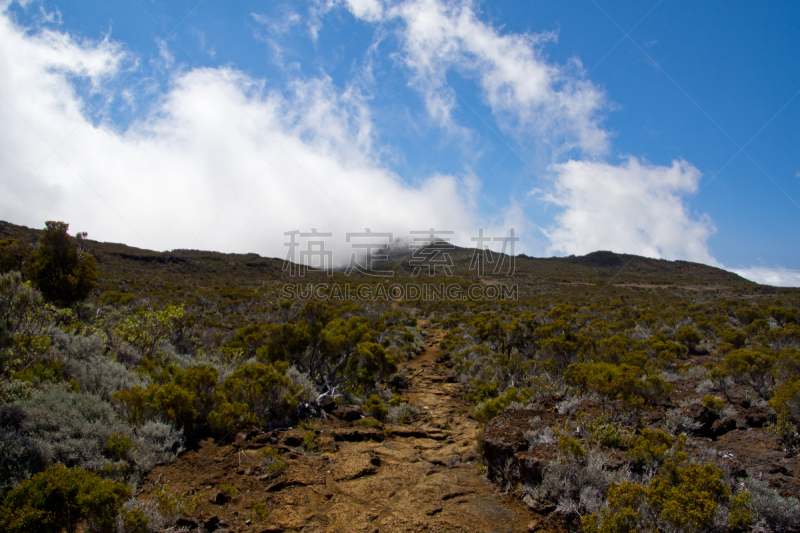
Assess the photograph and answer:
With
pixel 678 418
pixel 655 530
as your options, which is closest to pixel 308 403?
pixel 655 530

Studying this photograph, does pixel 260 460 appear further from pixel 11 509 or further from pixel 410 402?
pixel 410 402

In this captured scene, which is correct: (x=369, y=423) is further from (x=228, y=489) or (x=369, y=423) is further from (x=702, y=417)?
(x=702, y=417)

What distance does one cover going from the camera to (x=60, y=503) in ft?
9.86

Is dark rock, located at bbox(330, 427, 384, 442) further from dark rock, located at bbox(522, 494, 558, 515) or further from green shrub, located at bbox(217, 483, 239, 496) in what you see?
dark rock, located at bbox(522, 494, 558, 515)

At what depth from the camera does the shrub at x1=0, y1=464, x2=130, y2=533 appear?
A: 9.27ft

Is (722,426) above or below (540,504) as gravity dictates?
above

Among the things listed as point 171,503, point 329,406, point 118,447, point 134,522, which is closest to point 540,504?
point 171,503

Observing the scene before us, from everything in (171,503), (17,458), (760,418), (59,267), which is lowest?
(171,503)

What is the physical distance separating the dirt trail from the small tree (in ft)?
20.1

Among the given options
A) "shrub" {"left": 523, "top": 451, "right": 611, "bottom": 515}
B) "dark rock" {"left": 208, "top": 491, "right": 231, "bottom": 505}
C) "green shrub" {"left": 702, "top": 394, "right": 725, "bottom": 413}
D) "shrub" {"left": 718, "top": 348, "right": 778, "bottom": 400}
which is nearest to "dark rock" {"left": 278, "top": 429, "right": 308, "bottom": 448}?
"dark rock" {"left": 208, "top": 491, "right": 231, "bottom": 505}

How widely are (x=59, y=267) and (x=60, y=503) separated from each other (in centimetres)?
777

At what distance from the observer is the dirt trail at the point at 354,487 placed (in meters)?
4.14

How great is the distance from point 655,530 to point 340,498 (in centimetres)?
355

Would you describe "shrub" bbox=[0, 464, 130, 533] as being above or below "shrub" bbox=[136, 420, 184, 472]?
above
